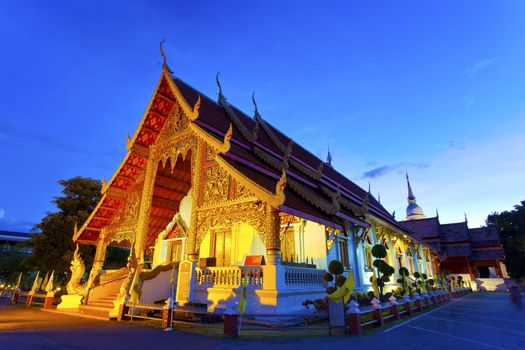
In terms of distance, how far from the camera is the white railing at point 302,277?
23.7ft

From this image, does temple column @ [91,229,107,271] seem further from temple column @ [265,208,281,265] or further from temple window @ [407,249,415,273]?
temple window @ [407,249,415,273]

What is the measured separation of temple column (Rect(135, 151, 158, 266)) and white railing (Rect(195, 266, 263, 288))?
10.1 feet

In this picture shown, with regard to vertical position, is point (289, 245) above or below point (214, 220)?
below

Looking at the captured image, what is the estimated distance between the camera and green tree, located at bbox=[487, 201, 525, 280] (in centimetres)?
3069

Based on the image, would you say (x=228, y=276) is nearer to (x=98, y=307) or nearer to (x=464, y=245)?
(x=98, y=307)

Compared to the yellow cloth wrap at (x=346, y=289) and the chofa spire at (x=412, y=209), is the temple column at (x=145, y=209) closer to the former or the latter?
the yellow cloth wrap at (x=346, y=289)

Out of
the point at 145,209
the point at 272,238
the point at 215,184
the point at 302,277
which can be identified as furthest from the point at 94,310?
the point at 302,277

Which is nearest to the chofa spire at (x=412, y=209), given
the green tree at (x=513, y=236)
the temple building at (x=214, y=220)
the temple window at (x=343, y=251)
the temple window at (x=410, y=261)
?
the green tree at (x=513, y=236)

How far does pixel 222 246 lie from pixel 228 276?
4.15 m

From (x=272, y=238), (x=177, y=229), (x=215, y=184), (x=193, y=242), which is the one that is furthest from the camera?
(x=177, y=229)

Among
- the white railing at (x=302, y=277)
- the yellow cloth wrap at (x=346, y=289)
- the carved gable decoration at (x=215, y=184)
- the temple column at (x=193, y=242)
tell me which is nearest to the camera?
the yellow cloth wrap at (x=346, y=289)

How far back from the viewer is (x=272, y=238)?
713 cm

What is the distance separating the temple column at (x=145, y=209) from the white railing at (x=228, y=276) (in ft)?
10.1

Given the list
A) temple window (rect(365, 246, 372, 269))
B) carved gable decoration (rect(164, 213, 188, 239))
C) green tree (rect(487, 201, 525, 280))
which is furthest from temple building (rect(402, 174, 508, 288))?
carved gable decoration (rect(164, 213, 188, 239))
